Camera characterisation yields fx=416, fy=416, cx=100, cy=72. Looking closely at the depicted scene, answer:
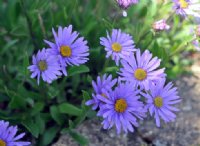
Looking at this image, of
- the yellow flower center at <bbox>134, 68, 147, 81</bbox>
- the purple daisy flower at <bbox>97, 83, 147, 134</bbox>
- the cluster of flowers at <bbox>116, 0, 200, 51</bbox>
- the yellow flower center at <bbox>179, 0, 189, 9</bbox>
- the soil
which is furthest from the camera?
the soil

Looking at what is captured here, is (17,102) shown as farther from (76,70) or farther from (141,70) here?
(141,70)

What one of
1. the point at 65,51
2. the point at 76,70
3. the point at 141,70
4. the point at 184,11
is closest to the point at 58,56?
the point at 65,51

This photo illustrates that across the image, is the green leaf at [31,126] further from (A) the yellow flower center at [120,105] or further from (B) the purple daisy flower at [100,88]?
(A) the yellow flower center at [120,105]

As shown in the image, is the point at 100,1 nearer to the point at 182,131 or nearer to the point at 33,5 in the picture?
the point at 33,5

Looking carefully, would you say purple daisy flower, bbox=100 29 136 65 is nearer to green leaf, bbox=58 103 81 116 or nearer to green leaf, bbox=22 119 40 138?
green leaf, bbox=58 103 81 116

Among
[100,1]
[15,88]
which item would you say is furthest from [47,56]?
[100,1]

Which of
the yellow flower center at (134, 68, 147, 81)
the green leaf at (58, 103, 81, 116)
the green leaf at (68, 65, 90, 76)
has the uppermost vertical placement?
the green leaf at (68, 65, 90, 76)

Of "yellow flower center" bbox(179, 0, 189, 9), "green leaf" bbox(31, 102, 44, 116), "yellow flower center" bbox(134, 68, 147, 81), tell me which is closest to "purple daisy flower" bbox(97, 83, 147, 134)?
"yellow flower center" bbox(134, 68, 147, 81)

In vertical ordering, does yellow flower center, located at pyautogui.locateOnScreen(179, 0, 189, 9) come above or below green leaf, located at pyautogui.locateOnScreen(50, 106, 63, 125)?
above
